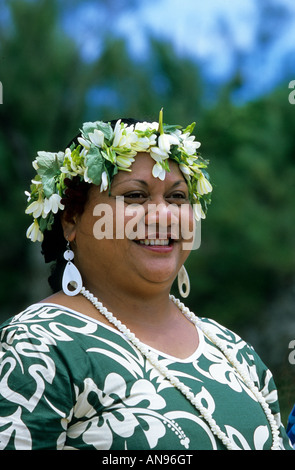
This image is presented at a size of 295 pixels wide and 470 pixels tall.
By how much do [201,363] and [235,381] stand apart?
0.13 m

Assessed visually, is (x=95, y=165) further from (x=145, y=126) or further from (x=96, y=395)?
(x=96, y=395)

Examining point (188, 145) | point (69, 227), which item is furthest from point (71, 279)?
point (188, 145)

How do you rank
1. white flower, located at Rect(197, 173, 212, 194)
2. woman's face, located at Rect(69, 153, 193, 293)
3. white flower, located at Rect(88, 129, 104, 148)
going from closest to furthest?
woman's face, located at Rect(69, 153, 193, 293) → white flower, located at Rect(88, 129, 104, 148) → white flower, located at Rect(197, 173, 212, 194)

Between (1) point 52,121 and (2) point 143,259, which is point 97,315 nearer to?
(2) point 143,259

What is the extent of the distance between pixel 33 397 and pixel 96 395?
180 mm

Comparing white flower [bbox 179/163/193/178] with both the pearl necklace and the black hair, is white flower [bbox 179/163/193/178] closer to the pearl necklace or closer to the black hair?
the black hair

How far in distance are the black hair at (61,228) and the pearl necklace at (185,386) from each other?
0.63 feet

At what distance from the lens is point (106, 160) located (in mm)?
2430

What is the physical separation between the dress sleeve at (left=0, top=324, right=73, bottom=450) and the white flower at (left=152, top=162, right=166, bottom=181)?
658 millimetres

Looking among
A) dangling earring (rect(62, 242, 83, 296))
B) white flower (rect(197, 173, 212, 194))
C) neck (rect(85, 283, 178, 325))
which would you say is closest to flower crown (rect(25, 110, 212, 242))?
white flower (rect(197, 173, 212, 194))

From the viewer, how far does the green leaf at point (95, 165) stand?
94.7 inches

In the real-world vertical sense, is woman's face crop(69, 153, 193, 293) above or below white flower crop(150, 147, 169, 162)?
below

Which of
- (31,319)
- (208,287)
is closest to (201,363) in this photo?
(31,319)

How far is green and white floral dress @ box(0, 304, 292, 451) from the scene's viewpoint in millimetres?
2021
